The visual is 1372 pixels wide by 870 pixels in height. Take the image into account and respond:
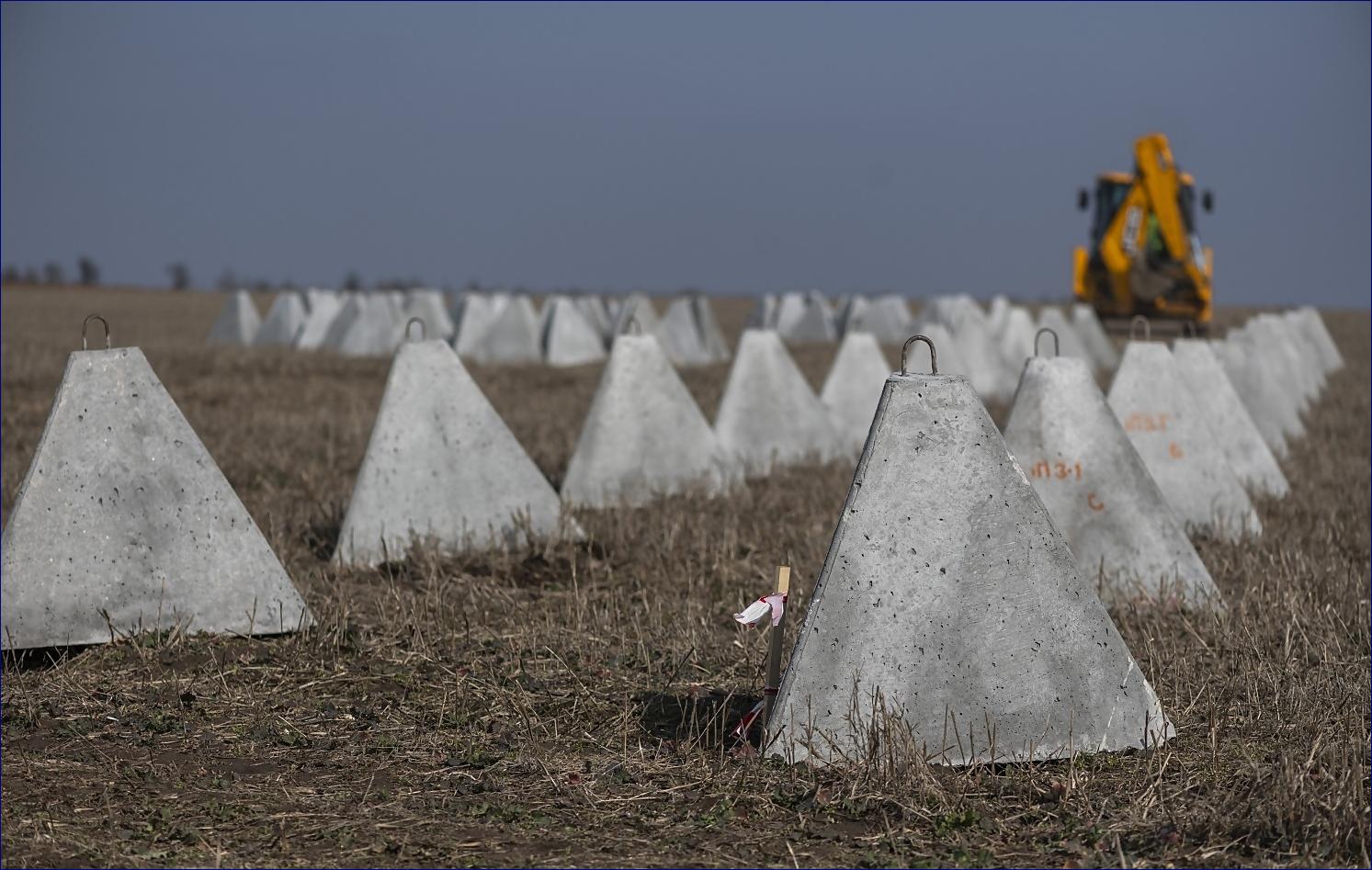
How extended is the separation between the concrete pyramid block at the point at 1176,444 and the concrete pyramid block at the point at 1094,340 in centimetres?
1554

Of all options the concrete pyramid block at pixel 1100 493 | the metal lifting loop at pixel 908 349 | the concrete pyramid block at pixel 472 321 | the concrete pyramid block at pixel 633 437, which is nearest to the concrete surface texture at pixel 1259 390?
the concrete pyramid block at pixel 633 437

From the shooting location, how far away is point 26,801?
13.3 ft

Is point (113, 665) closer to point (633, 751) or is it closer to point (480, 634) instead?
point (480, 634)

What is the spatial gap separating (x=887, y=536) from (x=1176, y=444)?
397cm

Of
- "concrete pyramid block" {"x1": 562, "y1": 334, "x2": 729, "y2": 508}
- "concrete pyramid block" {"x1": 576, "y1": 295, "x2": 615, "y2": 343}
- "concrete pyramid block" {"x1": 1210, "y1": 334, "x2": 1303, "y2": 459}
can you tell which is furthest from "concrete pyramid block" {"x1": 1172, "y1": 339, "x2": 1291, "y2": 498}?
"concrete pyramid block" {"x1": 576, "y1": 295, "x2": 615, "y2": 343}

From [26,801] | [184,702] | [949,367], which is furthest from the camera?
[949,367]

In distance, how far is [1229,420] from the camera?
9.30m

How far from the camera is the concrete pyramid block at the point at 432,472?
7.00 m

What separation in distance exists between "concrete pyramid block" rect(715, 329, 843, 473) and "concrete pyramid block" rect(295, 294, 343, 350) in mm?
13513

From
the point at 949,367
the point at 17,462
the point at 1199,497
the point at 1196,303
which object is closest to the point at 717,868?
the point at 1199,497

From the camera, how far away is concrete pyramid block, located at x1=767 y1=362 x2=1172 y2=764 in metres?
4.11

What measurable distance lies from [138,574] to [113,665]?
0.35m

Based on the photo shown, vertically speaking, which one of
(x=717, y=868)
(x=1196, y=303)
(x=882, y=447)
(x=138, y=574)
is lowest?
(x=717, y=868)

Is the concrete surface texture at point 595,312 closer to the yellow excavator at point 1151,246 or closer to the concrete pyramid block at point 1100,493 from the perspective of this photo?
the yellow excavator at point 1151,246
